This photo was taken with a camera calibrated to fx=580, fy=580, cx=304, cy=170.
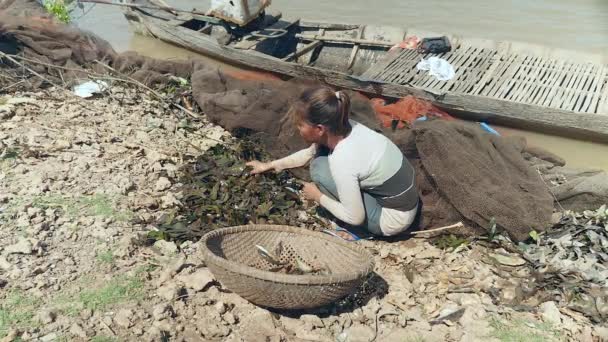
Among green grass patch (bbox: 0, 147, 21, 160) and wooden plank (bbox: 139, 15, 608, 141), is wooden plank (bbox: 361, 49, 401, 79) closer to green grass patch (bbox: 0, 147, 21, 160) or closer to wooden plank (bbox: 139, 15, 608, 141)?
wooden plank (bbox: 139, 15, 608, 141)

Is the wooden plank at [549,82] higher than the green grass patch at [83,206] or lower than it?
higher

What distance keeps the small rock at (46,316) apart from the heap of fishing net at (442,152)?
7.40ft

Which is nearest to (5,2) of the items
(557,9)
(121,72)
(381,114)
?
(121,72)

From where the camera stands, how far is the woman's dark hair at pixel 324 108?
333 centimetres

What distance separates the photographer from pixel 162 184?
179 inches

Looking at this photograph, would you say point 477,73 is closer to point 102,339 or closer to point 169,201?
point 169,201

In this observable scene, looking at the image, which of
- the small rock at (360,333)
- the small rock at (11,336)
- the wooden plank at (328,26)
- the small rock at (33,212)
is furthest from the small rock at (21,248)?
the wooden plank at (328,26)

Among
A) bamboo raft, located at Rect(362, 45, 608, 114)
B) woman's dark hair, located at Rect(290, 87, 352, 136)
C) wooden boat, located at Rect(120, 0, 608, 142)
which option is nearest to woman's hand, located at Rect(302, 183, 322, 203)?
woman's dark hair, located at Rect(290, 87, 352, 136)

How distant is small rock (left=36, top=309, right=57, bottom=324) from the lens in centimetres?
300

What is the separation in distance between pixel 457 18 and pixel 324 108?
29.5 ft

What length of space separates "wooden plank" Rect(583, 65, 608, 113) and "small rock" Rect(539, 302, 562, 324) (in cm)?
342

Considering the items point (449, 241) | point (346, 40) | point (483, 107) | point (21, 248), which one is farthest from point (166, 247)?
point (346, 40)

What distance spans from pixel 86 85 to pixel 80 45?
790 millimetres

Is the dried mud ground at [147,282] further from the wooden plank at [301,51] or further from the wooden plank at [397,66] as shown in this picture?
the wooden plank at [301,51]
